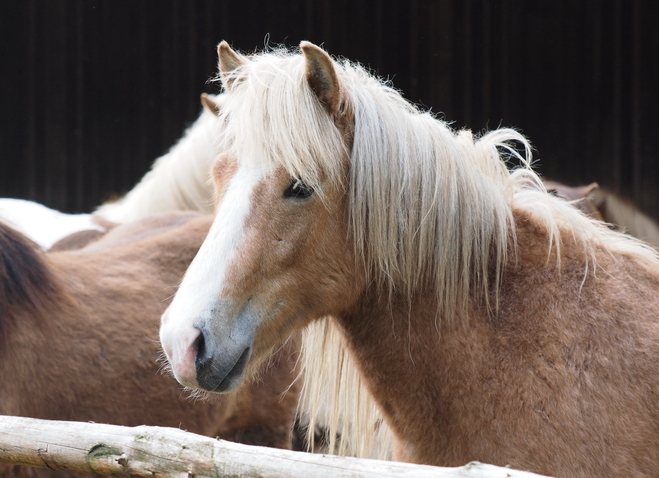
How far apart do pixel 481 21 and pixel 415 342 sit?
18.7 ft

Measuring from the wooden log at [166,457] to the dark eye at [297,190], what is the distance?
0.73 metres

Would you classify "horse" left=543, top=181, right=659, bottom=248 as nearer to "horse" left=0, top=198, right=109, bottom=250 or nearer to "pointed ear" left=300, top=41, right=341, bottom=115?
"horse" left=0, top=198, right=109, bottom=250

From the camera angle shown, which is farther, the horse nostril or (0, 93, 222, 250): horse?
(0, 93, 222, 250): horse

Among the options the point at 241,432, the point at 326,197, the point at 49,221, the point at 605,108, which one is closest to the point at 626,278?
the point at 326,197

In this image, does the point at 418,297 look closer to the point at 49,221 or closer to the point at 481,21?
the point at 49,221

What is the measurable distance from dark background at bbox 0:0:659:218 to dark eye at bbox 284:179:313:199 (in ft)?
13.7

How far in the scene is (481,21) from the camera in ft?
22.8

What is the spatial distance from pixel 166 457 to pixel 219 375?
296mm

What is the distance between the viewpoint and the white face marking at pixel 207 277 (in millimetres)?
1783

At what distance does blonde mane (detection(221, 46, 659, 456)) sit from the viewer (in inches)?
78.4

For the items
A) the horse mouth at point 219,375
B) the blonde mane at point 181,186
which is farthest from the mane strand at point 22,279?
the blonde mane at point 181,186

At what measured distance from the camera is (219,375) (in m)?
1.84

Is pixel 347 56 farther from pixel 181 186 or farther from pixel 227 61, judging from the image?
pixel 227 61

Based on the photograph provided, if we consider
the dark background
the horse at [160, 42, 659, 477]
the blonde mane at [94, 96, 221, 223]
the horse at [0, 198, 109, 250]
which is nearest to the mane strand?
the horse at [160, 42, 659, 477]
